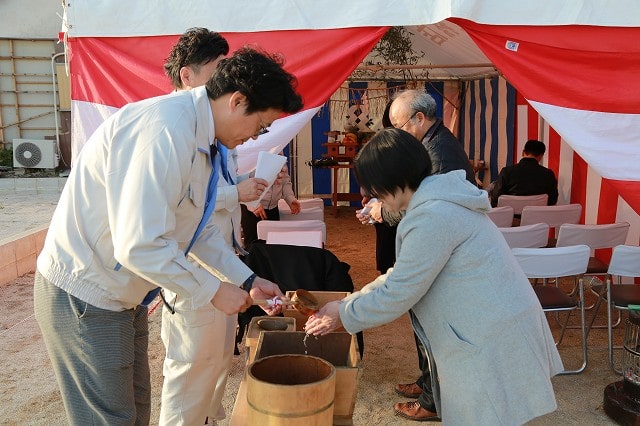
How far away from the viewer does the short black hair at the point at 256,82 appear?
1.46 m

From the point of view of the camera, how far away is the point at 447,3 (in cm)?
315

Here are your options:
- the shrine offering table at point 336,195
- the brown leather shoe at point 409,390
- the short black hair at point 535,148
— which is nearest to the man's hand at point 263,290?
the brown leather shoe at point 409,390

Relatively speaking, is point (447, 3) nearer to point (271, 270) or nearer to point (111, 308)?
point (271, 270)

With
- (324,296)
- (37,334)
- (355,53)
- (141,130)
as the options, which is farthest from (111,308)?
(37,334)

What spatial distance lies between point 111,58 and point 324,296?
217 cm

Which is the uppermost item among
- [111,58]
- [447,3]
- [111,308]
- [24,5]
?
[24,5]

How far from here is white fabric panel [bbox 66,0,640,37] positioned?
A: 322 centimetres

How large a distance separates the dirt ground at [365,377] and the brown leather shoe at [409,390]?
45 mm

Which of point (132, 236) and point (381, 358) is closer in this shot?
point (132, 236)

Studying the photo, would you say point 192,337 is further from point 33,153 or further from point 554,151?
point 33,153

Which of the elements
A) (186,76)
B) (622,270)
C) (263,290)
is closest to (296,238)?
(186,76)

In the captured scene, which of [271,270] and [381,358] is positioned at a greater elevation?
[271,270]

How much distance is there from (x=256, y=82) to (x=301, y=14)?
2106 millimetres

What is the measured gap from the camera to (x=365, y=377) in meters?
3.47
